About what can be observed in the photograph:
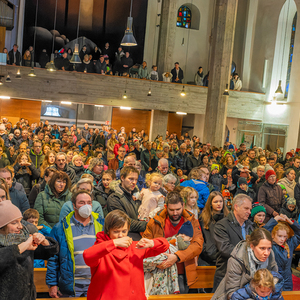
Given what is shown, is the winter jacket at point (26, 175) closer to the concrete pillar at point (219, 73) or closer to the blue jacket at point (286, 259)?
the blue jacket at point (286, 259)

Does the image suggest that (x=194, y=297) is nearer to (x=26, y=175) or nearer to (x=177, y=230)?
(x=177, y=230)

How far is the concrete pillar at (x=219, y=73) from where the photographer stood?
645 inches

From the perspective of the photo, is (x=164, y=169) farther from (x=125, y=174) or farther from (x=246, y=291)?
(x=246, y=291)

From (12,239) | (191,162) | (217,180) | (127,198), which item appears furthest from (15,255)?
(191,162)

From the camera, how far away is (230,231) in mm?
3961

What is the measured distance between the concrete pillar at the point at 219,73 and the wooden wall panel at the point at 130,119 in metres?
6.48

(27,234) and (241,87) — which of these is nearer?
(27,234)

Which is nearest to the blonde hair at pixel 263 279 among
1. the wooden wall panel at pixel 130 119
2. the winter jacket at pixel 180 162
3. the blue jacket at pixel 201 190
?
the blue jacket at pixel 201 190

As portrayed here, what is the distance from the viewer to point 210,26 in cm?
2425

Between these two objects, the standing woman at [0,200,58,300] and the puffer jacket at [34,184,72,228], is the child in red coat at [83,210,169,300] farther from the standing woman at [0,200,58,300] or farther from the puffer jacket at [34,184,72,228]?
the puffer jacket at [34,184,72,228]

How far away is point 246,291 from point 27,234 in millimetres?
1838

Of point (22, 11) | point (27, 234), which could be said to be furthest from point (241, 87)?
point (27, 234)

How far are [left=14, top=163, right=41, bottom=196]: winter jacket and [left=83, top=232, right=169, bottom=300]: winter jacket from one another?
156 inches

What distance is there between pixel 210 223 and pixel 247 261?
4.07 ft
